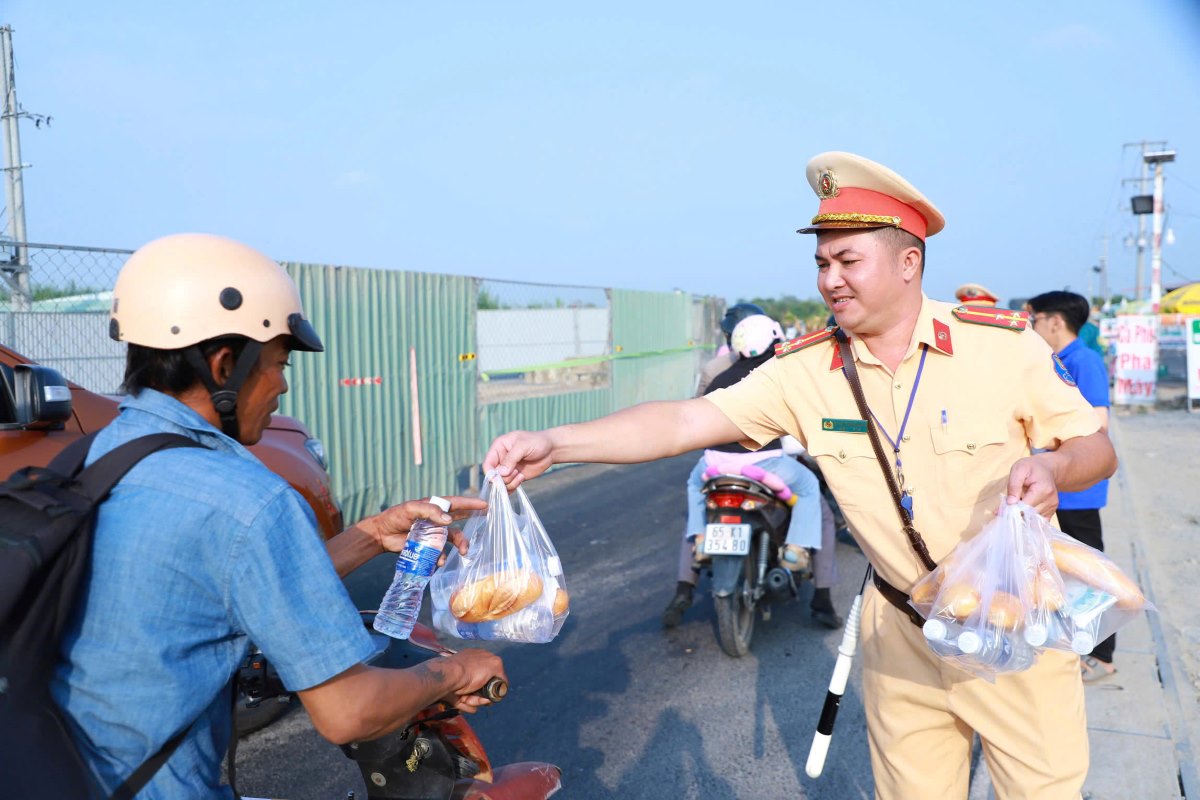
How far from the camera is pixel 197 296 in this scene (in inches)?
71.8

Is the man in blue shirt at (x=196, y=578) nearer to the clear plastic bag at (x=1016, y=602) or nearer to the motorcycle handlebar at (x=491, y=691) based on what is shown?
the motorcycle handlebar at (x=491, y=691)

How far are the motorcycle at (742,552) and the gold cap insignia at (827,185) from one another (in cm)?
308

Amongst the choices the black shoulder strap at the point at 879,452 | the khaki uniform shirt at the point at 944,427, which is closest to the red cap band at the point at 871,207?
the khaki uniform shirt at the point at 944,427

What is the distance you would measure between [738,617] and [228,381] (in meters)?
4.04

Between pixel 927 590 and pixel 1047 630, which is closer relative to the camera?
pixel 1047 630

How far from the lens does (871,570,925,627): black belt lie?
2.46 meters

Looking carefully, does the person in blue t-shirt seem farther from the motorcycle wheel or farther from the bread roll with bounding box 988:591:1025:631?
the bread roll with bounding box 988:591:1025:631

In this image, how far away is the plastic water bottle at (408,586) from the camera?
2.25m

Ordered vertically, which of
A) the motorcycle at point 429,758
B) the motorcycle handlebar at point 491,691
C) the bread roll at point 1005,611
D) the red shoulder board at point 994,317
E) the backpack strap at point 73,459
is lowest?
the motorcycle at point 429,758

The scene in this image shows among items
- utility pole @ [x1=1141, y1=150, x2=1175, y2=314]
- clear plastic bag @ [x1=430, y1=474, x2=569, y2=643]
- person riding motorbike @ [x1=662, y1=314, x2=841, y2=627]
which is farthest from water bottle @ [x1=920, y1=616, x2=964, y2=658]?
utility pole @ [x1=1141, y1=150, x2=1175, y2=314]

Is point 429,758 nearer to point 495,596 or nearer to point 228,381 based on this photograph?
point 495,596

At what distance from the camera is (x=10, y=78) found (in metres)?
10.3

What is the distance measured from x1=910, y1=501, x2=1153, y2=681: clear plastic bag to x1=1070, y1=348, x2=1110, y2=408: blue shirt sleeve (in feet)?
11.4

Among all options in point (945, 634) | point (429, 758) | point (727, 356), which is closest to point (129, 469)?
point (429, 758)
